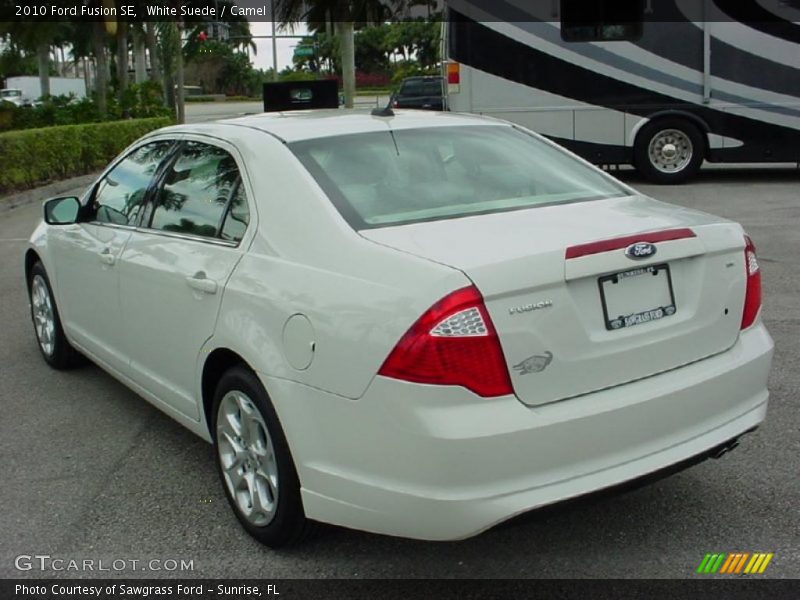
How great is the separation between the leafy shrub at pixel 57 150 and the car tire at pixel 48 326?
986 cm

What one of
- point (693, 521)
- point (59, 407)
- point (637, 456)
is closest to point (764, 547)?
point (693, 521)

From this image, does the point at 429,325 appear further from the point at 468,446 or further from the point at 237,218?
the point at 237,218

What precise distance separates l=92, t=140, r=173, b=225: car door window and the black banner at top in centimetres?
984

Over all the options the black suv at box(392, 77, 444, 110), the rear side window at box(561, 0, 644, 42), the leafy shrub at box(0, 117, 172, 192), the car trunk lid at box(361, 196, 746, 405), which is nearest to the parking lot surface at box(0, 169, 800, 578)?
the car trunk lid at box(361, 196, 746, 405)

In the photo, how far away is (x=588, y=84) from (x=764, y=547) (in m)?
11.3

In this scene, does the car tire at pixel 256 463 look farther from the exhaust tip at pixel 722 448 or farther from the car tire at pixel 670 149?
the car tire at pixel 670 149

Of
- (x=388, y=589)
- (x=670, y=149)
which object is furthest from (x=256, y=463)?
(x=670, y=149)

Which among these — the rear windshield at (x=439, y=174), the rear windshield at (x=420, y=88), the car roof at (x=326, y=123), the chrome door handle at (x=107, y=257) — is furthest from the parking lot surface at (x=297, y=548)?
the rear windshield at (x=420, y=88)

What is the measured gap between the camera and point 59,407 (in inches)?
204

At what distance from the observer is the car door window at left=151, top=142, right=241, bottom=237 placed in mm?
3836

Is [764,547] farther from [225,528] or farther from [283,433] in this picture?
[225,528]

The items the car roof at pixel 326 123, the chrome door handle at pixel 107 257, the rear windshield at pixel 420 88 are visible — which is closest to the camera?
the car roof at pixel 326 123

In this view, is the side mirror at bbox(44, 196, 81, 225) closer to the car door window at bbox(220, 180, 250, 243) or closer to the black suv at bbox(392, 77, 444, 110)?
the car door window at bbox(220, 180, 250, 243)

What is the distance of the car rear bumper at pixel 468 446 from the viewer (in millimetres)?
2725
